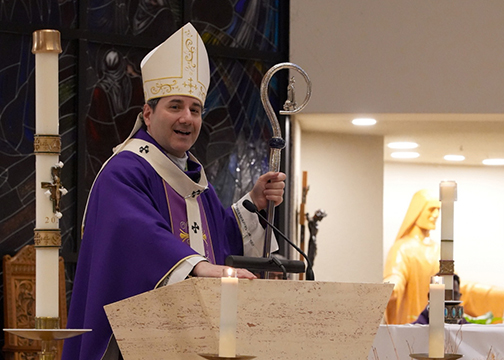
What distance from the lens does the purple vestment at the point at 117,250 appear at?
274cm

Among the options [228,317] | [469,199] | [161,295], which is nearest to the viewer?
[228,317]

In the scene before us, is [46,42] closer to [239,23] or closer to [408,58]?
[239,23]

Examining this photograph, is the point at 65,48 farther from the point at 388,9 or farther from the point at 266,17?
the point at 388,9

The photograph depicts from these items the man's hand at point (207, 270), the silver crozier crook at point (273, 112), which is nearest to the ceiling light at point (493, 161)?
the silver crozier crook at point (273, 112)

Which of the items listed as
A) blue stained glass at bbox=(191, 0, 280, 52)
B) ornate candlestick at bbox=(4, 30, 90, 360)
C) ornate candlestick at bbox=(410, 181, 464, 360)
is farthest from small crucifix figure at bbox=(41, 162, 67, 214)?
blue stained glass at bbox=(191, 0, 280, 52)

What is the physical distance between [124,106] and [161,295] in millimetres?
Answer: 4344

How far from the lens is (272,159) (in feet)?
9.79

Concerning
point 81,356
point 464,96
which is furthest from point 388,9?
point 81,356

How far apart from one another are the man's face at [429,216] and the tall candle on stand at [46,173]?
6.69m

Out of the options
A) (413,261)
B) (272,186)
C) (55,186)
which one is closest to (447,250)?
(272,186)

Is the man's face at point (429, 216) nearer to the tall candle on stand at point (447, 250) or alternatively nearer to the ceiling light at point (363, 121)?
the ceiling light at point (363, 121)

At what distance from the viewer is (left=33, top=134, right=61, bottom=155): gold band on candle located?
7.79 ft

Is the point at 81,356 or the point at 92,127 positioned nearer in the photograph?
the point at 81,356

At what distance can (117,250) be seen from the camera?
2.85 m
